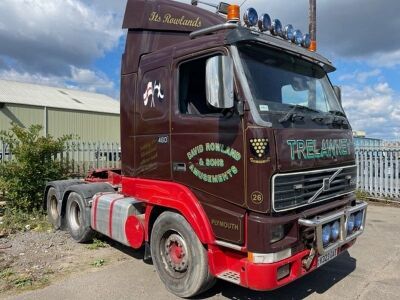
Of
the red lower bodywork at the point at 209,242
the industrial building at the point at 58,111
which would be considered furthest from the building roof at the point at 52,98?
the red lower bodywork at the point at 209,242

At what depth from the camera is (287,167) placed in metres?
4.17

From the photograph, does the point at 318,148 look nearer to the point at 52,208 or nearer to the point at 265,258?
the point at 265,258

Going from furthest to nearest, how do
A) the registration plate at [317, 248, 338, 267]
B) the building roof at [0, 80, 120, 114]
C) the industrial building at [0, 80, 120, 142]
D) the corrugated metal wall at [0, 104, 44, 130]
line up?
the building roof at [0, 80, 120, 114] → the industrial building at [0, 80, 120, 142] → the corrugated metal wall at [0, 104, 44, 130] → the registration plate at [317, 248, 338, 267]

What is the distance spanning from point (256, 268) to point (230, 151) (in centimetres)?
117

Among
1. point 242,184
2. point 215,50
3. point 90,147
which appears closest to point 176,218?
point 242,184

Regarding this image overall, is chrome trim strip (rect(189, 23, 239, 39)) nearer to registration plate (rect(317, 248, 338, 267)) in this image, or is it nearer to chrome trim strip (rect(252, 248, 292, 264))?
chrome trim strip (rect(252, 248, 292, 264))

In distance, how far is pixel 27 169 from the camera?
949cm

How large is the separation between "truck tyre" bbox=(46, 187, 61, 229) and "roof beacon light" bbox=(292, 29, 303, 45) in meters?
5.46

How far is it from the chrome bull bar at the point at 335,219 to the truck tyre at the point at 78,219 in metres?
4.13

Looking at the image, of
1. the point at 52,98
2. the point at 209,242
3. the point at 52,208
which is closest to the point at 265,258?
the point at 209,242

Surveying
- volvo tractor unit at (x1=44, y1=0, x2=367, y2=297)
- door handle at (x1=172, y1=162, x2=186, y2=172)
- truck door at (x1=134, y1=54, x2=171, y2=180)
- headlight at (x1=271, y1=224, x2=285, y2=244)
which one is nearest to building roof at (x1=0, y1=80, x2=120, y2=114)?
truck door at (x1=134, y1=54, x2=171, y2=180)

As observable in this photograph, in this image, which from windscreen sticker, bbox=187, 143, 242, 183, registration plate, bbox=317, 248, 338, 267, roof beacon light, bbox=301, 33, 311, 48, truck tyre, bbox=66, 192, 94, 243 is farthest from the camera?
truck tyre, bbox=66, 192, 94, 243

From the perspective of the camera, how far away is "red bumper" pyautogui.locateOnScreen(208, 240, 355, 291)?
4.04 metres

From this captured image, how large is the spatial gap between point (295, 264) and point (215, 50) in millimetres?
2351
